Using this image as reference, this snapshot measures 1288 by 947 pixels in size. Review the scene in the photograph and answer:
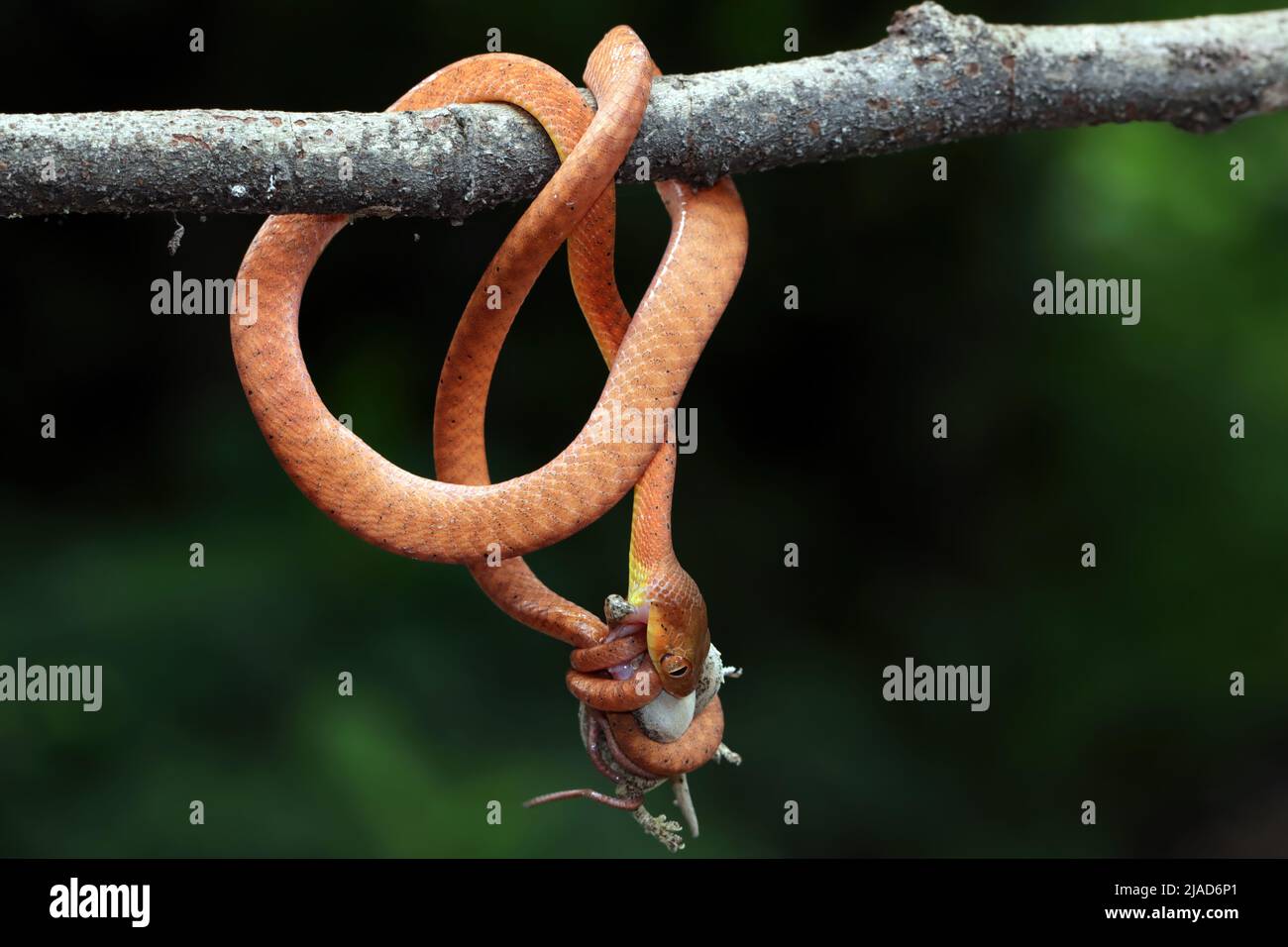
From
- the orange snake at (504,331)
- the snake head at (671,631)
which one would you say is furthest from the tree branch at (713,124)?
the snake head at (671,631)

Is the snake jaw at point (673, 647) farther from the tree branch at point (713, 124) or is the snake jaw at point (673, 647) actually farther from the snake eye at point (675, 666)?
the tree branch at point (713, 124)

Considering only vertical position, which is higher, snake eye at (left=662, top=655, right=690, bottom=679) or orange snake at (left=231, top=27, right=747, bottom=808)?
orange snake at (left=231, top=27, right=747, bottom=808)

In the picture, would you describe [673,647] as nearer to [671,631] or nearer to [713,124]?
[671,631]

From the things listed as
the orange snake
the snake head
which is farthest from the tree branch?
the snake head

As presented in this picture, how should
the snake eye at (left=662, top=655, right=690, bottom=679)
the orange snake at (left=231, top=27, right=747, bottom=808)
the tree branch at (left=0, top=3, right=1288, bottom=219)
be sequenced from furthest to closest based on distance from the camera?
the snake eye at (left=662, top=655, right=690, bottom=679), the orange snake at (left=231, top=27, right=747, bottom=808), the tree branch at (left=0, top=3, right=1288, bottom=219)

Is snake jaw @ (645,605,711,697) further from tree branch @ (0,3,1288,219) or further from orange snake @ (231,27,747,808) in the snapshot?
tree branch @ (0,3,1288,219)

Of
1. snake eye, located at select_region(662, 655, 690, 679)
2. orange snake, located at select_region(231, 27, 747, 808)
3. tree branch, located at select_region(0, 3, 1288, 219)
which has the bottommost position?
snake eye, located at select_region(662, 655, 690, 679)

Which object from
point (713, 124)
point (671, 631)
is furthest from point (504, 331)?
point (671, 631)
